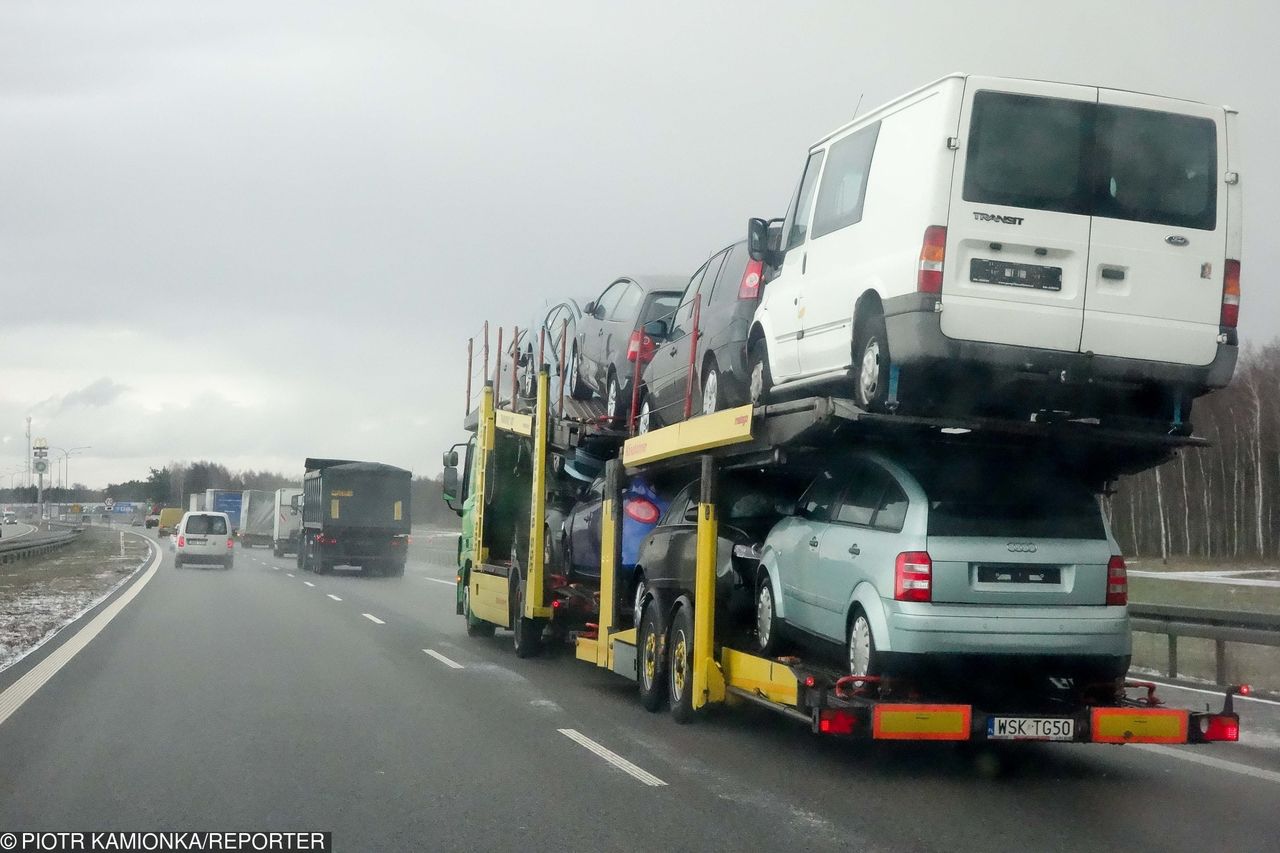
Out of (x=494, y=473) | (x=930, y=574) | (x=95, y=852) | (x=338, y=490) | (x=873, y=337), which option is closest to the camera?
(x=95, y=852)

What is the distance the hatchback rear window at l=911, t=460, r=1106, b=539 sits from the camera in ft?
25.1

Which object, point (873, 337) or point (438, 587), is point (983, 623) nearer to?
point (873, 337)

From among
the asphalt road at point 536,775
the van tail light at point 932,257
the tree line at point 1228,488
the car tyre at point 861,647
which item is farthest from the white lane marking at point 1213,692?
the tree line at point 1228,488

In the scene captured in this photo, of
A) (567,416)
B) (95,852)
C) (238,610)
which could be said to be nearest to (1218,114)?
(95,852)

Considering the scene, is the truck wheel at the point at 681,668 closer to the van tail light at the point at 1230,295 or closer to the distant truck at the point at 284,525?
the van tail light at the point at 1230,295

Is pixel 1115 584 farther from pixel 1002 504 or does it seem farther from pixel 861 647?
pixel 861 647

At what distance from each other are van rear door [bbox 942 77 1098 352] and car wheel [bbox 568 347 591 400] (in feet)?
27.1

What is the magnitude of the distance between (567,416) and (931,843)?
Answer: 366 inches

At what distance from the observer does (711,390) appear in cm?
1140

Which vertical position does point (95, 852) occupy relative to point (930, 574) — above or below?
below

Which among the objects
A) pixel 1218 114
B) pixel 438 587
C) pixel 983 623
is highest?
pixel 1218 114

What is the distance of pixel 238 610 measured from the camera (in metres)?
22.4

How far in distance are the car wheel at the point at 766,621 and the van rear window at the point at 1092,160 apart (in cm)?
301

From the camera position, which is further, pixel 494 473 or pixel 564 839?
pixel 494 473
